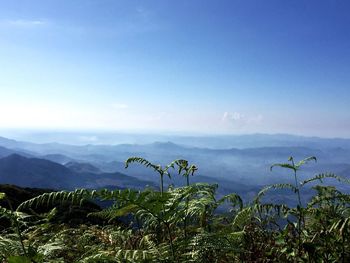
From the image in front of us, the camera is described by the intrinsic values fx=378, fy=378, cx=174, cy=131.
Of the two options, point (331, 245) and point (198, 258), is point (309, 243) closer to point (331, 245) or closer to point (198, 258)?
point (331, 245)

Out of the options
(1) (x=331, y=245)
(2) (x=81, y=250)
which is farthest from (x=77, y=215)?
(1) (x=331, y=245)

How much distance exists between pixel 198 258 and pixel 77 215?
1981cm

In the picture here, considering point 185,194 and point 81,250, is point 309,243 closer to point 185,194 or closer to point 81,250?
point 185,194

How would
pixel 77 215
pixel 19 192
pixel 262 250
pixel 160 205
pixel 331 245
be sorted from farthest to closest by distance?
pixel 19 192, pixel 77 215, pixel 262 250, pixel 331 245, pixel 160 205

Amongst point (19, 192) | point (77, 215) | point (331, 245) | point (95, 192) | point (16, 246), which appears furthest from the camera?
point (19, 192)

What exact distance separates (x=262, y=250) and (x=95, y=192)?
3454mm

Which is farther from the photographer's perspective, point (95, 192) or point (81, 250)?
point (81, 250)

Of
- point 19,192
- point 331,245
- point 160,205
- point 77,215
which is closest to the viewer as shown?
point 160,205

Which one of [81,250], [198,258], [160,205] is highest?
[160,205]

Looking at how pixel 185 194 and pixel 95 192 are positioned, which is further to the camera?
pixel 185 194

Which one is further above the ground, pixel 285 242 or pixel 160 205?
pixel 160 205

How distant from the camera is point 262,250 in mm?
5664

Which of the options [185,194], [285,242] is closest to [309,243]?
[285,242]

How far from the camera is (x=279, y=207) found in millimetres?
5492
